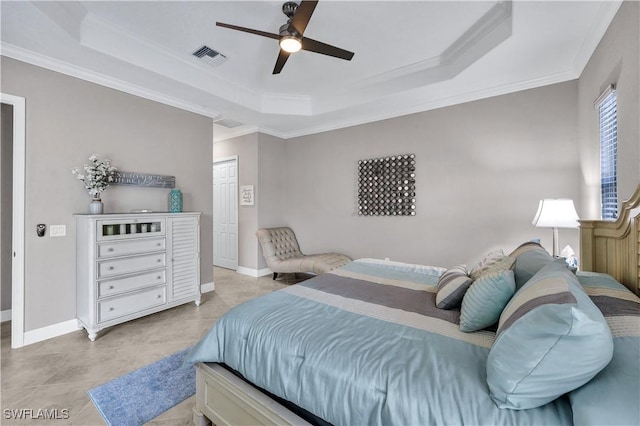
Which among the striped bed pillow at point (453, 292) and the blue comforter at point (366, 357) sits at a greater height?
the striped bed pillow at point (453, 292)

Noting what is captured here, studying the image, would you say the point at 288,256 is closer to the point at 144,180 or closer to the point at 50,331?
the point at 144,180

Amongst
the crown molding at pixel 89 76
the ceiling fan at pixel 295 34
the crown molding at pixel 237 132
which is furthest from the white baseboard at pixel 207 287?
the ceiling fan at pixel 295 34

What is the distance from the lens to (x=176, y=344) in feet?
8.60

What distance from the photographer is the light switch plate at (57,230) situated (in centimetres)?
276

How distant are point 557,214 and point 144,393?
372 cm

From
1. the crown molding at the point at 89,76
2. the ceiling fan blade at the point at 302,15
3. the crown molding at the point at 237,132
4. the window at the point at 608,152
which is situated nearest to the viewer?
the ceiling fan blade at the point at 302,15

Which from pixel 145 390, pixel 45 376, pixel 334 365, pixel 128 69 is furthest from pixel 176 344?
pixel 128 69

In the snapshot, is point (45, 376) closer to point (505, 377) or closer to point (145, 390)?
point (145, 390)

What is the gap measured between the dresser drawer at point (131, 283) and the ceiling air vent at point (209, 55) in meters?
2.55

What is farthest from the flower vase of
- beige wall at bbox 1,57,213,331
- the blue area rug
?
the blue area rug

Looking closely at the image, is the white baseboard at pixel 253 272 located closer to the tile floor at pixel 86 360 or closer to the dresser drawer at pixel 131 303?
the tile floor at pixel 86 360

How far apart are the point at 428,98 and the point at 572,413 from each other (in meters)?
3.67

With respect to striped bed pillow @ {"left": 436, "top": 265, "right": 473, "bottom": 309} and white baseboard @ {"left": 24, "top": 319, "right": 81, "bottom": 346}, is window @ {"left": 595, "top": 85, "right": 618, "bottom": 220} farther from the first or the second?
white baseboard @ {"left": 24, "top": 319, "right": 81, "bottom": 346}

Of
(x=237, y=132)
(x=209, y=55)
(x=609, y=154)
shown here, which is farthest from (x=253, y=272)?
(x=609, y=154)
